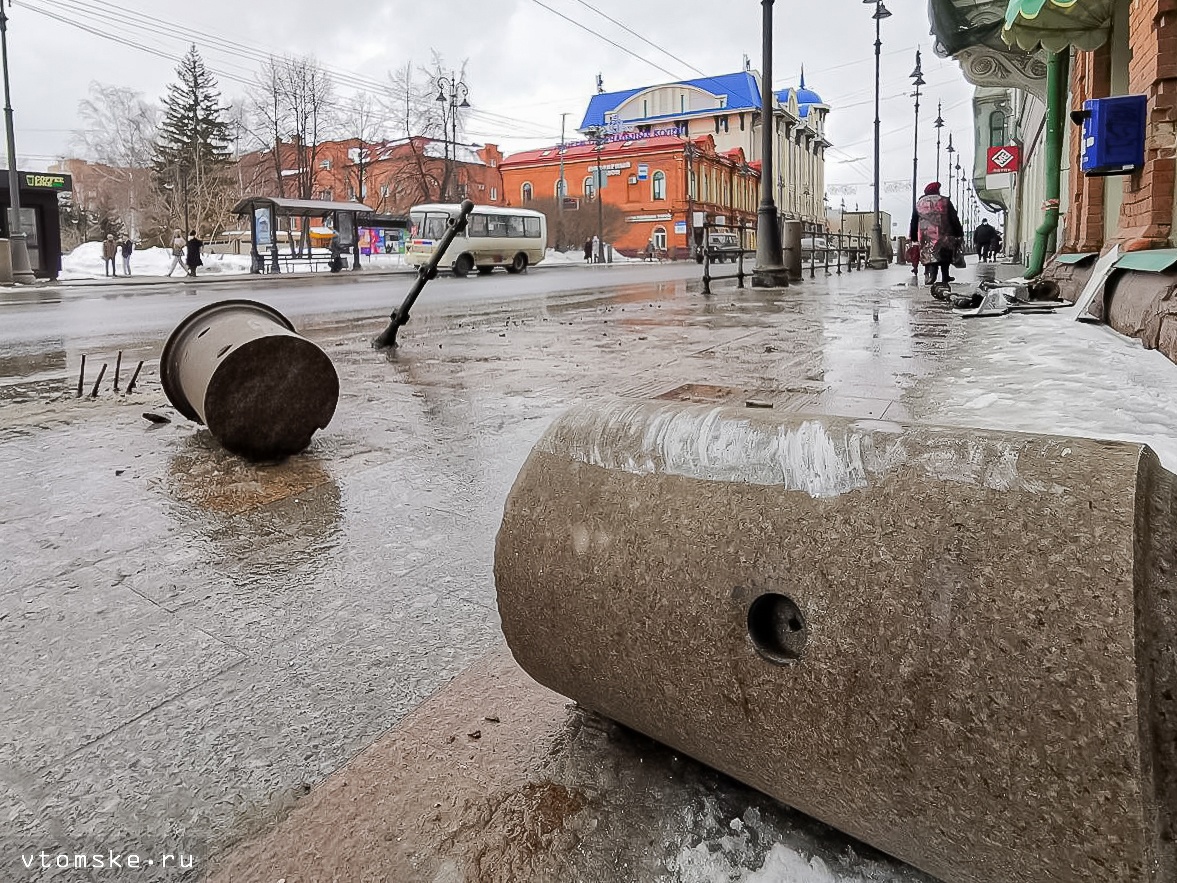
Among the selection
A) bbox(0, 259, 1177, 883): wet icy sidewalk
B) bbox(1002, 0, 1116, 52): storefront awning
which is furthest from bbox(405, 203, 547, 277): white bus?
bbox(0, 259, 1177, 883): wet icy sidewalk

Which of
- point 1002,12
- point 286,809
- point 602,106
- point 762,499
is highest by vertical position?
point 602,106

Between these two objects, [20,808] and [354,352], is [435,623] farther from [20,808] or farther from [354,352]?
[354,352]

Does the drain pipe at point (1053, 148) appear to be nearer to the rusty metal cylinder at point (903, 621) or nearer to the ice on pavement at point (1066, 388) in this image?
the ice on pavement at point (1066, 388)

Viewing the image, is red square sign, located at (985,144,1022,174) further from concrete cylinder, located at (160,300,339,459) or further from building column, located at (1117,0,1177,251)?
concrete cylinder, located at (160,300,339,459)

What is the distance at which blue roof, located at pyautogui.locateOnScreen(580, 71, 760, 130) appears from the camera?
86.8 metres

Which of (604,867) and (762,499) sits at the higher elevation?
(762,499)

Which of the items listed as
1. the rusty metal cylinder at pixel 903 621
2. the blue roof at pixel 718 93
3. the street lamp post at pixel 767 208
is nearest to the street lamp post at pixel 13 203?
the street lamp post at pixel 767 208

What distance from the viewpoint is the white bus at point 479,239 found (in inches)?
1372

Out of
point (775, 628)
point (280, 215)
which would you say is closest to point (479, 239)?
point (280, 215)

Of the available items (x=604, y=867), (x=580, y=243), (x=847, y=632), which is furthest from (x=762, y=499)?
(x=580, y=243)

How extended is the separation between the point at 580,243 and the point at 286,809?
6908cm

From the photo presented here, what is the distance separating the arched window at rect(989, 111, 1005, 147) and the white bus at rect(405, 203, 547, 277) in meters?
20.2

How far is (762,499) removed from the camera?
1.35 m

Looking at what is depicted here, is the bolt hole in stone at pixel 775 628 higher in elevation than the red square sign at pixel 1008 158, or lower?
lower
